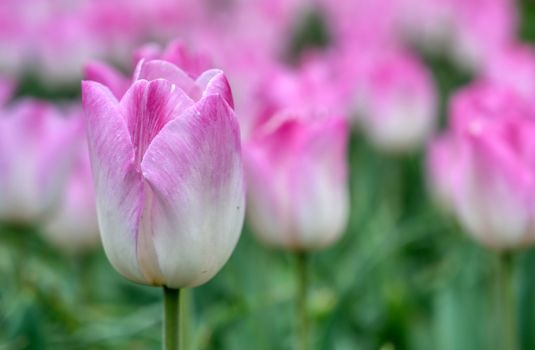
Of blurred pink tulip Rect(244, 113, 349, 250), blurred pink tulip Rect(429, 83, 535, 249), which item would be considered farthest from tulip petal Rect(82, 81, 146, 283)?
blurred pink tulip Rect(429, 83, 535, 249)

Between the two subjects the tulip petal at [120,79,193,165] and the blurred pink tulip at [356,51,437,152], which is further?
the blurred pink tulip at [356,51,437,152]

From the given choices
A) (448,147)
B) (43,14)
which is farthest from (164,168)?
(43,14)

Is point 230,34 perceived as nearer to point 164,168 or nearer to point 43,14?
point 43,14

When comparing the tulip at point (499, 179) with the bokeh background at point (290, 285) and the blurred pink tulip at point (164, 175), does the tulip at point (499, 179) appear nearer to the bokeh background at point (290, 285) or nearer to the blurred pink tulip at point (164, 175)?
the bokeh background at point (290, 285)

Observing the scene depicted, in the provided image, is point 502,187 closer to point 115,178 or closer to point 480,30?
point 115,178

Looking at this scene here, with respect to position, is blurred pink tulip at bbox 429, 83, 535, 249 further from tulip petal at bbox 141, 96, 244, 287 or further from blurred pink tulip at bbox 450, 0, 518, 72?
blurred pink tulip at bbox 450, 0, 518, 72

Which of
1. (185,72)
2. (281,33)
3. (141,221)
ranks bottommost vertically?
(141,221)

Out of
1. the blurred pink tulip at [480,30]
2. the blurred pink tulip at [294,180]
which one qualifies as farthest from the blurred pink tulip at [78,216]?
the blurred pink tulip at [480,30]
